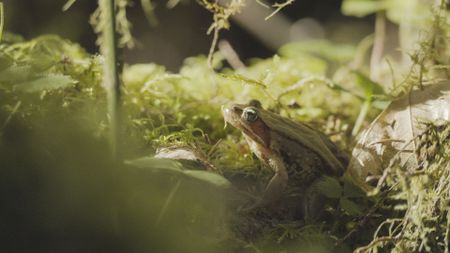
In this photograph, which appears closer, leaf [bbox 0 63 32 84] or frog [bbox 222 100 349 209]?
leaf [bbox 0 63 32 84]

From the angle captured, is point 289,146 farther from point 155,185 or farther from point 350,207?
point 155,185

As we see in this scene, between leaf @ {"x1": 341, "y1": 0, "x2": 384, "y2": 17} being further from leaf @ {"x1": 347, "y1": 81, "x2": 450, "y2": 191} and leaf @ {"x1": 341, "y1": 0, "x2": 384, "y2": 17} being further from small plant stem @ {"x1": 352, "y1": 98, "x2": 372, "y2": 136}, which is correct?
leaf @ {"x1": 347, "y1": 81, "x2": 450, "y2": 191}

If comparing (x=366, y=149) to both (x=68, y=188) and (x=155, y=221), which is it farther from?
(x=68, y=188)

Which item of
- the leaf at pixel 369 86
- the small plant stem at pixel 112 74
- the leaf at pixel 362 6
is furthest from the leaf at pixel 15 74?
the leaf at pixel 362 6

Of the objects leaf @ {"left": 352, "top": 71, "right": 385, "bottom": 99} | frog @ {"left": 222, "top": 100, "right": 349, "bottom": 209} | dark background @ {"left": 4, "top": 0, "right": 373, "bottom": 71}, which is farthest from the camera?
dark background @ {"left": 4, "top": 0, "right": 373, "bottom": 71}

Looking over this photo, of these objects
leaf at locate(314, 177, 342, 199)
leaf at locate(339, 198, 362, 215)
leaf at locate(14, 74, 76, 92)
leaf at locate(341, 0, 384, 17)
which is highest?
leaf at locate(14, 74, 76, 92)

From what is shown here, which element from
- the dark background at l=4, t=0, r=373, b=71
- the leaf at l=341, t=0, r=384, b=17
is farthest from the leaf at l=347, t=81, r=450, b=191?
the dark background at l=4, t=0, r=373, b=71
